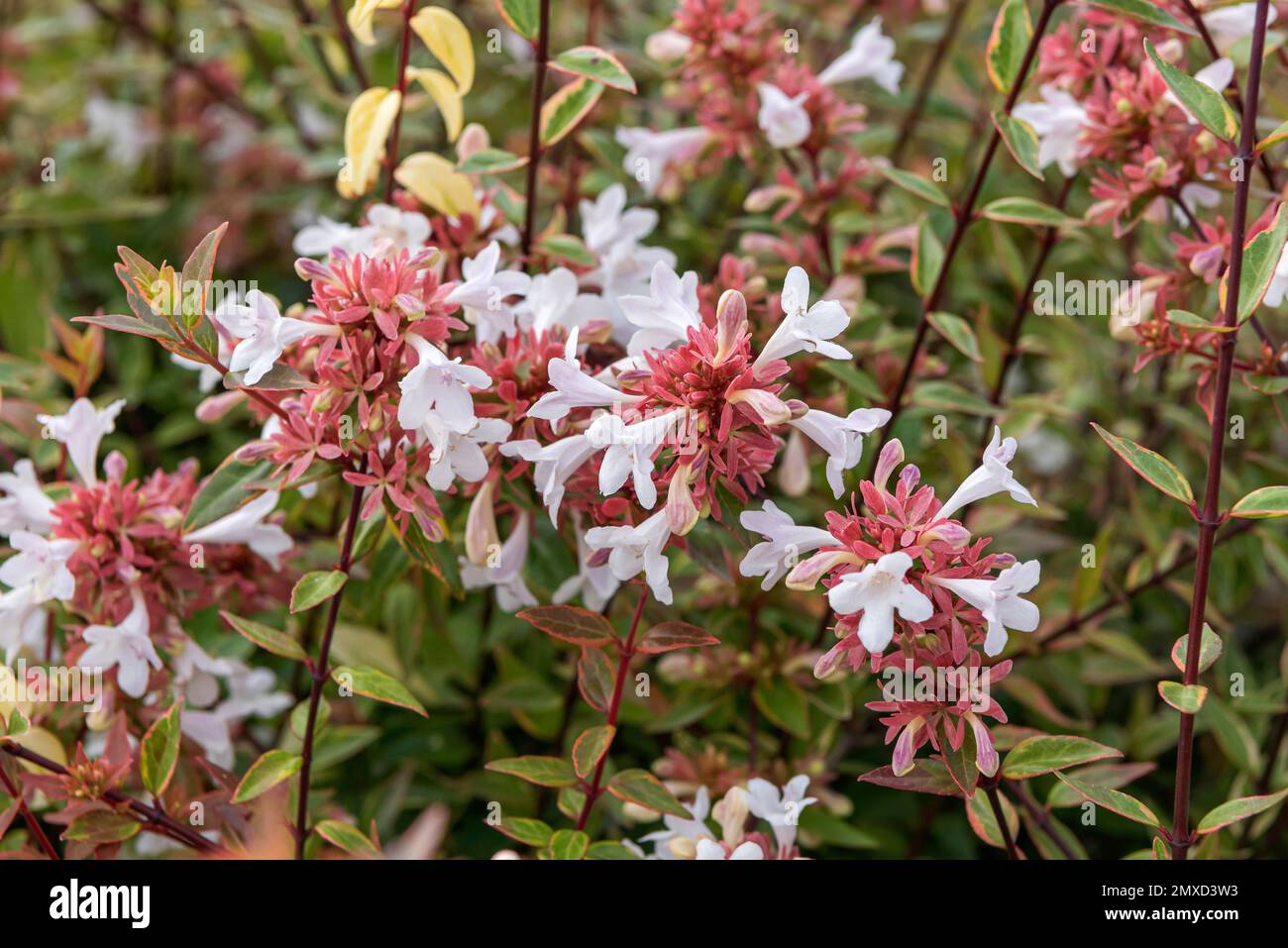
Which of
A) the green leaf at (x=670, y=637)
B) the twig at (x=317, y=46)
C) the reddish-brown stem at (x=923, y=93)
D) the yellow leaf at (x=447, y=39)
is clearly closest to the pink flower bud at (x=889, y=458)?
the green leaf at (x=670, y=637)

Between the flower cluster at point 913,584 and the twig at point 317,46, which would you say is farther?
the twig at point 317,46

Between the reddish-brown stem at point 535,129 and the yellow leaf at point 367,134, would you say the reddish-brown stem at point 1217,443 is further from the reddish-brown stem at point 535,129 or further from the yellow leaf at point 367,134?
the yellow leaf at point 367,134

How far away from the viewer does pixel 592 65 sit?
1.27 m

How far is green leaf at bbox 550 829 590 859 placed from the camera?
1102mm

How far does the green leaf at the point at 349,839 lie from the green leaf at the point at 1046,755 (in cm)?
62

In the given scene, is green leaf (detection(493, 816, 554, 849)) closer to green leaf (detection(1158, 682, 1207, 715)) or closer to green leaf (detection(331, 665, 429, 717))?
green leaf (detection(331, 665, 429, 717))

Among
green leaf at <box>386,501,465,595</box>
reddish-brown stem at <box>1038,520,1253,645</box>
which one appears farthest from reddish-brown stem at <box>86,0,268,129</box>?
reddish-brown stem at <box>1038,520,1253,645</box>

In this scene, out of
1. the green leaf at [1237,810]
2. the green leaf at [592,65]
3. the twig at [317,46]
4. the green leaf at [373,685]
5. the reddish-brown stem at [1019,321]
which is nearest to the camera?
the green leaf at [1237,810]

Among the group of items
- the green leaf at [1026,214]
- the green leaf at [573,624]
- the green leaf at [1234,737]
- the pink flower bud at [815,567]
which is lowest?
the green leaf at [1234,737]

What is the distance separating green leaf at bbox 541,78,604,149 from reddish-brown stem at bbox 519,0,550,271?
2cm

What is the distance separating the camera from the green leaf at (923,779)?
1028mm

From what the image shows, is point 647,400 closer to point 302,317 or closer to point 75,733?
point 302,317

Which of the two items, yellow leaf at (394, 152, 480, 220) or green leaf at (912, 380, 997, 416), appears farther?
green leaf at (912, 380, 997, 416)

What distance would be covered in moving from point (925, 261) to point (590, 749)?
0.73m
